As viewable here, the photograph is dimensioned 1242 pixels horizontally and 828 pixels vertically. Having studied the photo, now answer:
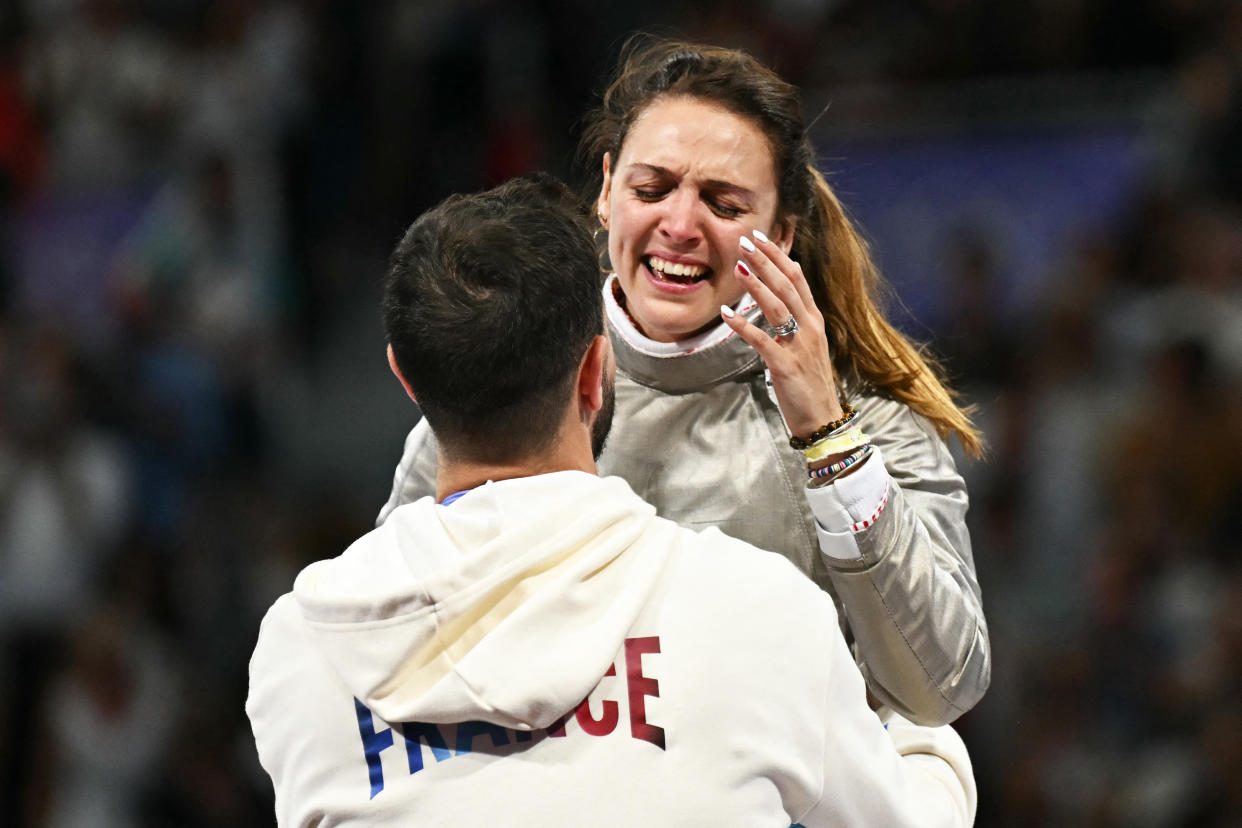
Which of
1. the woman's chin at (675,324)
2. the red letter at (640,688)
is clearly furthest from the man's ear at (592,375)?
the woman's chin at (675,324)

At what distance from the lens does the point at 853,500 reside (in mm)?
1931

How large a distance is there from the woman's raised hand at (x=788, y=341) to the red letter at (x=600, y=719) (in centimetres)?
53

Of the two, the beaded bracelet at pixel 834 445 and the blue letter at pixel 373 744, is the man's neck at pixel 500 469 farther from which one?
the beaded bracelet at pixel 834 445

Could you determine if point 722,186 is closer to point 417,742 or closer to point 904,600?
point 904,600

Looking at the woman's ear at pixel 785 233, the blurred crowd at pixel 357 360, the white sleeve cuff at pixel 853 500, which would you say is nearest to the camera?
the white sleeve cuff at pixel 853 500

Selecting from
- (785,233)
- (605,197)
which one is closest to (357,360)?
(605,197)

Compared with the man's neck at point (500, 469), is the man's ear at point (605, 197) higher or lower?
higher

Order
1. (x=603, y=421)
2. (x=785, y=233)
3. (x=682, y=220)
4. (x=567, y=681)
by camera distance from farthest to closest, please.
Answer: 1. (x=785, y=233)
2. (x=682, y=220)
3. (x=603, y=421)
4. (x=567, y=681)

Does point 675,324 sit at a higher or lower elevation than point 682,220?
lower

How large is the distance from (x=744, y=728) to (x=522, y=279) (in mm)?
481

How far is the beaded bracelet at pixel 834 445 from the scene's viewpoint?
194cm

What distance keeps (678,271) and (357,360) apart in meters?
3.72

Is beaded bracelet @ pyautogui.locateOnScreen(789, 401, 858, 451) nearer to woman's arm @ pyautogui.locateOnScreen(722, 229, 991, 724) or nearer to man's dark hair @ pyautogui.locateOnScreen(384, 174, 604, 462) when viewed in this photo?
woman's arm @ pyautogui.locateOnScreen(722, 229, 991, 724)

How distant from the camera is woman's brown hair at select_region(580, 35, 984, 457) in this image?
89.7 inches
